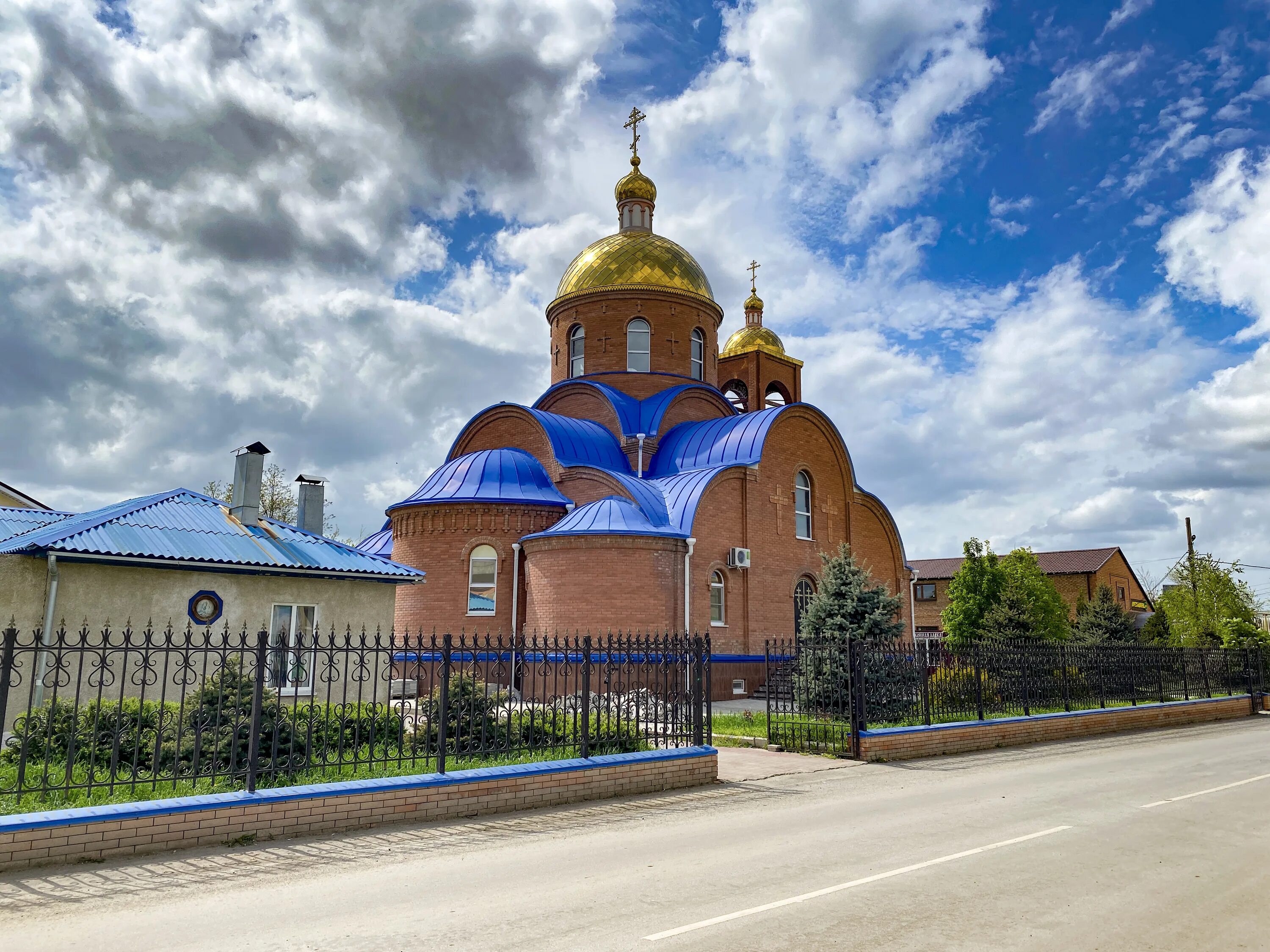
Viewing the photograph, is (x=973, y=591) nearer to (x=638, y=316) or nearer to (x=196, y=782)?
(x=638, y=316)

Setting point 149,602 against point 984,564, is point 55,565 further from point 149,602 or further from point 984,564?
point 984,564

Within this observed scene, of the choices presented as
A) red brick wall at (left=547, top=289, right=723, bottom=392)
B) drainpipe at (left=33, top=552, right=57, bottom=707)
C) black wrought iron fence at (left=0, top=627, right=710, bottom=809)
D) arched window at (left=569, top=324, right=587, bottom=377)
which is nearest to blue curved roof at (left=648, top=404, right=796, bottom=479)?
red brick wall at (left=547, top=289, right=723, bottom=392)

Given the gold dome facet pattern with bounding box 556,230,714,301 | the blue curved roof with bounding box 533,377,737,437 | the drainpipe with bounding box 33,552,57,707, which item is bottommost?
the drainpipe with bounding box 33,552,57,707

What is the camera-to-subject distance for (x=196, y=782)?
7.22m

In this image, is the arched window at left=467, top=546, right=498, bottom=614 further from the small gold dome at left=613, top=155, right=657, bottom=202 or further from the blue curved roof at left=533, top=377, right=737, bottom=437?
the small gold dome at left=613, top=155, right=657, bottom=202

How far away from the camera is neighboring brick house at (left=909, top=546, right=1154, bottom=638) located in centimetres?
4428

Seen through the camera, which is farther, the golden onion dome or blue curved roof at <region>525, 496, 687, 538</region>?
the golden onion dome

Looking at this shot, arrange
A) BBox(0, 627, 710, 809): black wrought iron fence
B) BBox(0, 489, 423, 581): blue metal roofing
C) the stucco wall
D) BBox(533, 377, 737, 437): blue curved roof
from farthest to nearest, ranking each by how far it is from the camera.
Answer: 1. BBox(533, 377, 737, 437): blue curved roof
2. BBox(0, 489, 423, 581): blue metal roofing
3. the stucco wall
4. BBox(0, 627, 710, 809): black wrought iron fence

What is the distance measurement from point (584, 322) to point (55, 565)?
17.7m

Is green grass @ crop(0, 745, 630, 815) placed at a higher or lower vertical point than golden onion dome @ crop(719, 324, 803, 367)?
lower

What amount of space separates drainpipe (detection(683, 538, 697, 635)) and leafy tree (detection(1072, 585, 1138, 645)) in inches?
529

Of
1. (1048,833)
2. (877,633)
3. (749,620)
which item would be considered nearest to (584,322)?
(749,620)

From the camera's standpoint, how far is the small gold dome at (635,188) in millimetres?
28953

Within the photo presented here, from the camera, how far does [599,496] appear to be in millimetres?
21250
